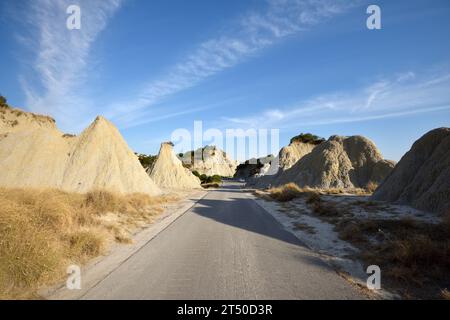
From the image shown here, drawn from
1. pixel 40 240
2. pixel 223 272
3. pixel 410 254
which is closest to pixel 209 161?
pixel 40 240

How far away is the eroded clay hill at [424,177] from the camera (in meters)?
15.0

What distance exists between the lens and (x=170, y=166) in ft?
165

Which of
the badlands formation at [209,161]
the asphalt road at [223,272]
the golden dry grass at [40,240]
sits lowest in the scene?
the asphalt road at [223,272]

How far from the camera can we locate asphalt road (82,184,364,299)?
5391mm

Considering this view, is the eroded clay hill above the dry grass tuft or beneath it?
above

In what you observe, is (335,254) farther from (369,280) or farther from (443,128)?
(443,128)

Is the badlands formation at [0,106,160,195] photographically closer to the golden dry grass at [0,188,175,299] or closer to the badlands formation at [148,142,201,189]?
the golden dry grass at [0,188,175,299]

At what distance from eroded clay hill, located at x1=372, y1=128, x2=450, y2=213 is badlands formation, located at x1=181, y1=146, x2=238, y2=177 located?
118096 millimetres

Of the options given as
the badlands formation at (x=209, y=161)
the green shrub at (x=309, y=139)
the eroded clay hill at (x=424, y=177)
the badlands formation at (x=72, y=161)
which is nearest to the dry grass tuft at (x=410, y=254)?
the eroded clay hill at (x=424, y=177)

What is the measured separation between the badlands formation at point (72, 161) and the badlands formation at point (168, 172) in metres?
21.1

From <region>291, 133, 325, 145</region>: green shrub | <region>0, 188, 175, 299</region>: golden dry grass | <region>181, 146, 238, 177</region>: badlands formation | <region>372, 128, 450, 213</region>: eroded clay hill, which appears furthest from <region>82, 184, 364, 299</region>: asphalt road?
<region>181, 146, 238, 177</region>: badlands formation

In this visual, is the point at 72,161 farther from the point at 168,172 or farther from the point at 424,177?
the point at 168,172

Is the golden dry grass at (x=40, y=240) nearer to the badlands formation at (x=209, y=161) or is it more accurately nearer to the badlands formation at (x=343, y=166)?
the badlands formation at (x=343, y=166)
